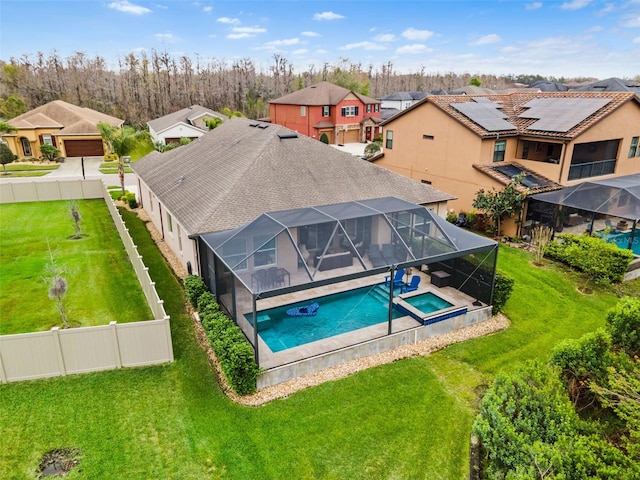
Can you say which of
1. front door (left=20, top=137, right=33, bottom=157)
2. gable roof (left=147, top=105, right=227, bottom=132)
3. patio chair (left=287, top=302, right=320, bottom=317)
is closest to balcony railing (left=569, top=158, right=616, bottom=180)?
patio chair (left=287, top=302, right=320, bottom=317)

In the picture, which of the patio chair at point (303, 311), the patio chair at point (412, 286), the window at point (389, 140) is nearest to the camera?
Answer: the patio chair at point (303, 311)

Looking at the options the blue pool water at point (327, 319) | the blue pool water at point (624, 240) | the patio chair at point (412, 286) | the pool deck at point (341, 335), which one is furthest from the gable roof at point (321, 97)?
the blue pool water at point (327, 319)

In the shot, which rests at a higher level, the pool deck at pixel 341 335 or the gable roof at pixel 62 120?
the gable roof at pixel 62 120

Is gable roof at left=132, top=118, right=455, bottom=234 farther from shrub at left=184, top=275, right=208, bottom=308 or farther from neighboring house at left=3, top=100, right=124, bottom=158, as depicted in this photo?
neighboring house at left=3, top=100, right=124, bottom=158

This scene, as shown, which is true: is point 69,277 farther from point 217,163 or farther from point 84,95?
point 84,95

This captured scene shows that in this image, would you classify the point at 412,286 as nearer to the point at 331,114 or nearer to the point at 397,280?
the point at 397,280

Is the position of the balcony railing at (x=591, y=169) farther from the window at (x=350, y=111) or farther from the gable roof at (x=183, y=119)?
the gable roof at (x=183, y=119)
